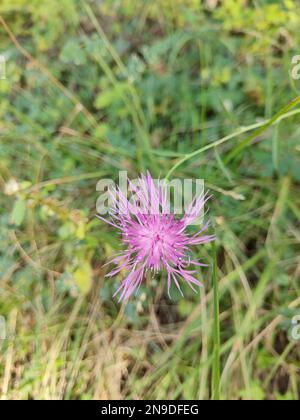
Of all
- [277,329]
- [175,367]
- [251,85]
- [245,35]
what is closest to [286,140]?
[251,85]

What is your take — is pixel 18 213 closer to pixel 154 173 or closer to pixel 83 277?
pixel 83 277

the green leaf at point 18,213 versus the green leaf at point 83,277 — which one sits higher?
the green leaf at point 18,213

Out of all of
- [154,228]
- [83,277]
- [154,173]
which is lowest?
[154,228]

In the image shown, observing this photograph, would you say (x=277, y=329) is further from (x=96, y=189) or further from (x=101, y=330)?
(x=96, y=189)

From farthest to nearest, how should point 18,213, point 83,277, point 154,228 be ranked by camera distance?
point 83,277
point 18,213
point 154,228

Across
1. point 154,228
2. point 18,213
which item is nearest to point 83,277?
point 18,213

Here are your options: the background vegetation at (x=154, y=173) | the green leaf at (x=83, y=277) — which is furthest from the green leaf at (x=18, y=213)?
the green leaf at (x=83, y=277)

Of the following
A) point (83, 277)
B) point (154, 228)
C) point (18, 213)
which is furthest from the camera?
point (83, 277)

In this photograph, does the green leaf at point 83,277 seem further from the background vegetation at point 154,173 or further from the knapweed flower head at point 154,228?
the knapweed flower head at point 154,228
